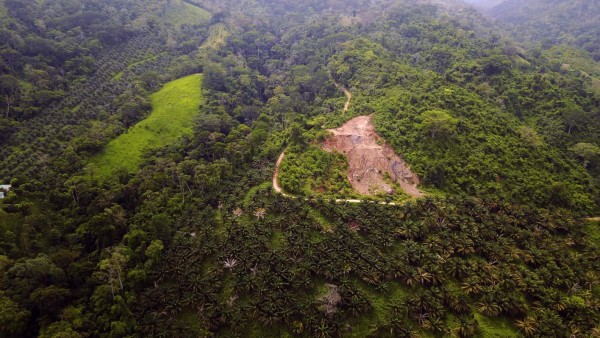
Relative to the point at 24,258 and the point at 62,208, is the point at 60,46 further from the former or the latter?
the point at 24,258

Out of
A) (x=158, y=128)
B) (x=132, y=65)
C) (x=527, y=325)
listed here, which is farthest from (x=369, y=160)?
(x=132, y=65)

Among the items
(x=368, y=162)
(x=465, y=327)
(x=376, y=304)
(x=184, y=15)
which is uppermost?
(x=184, y=15)

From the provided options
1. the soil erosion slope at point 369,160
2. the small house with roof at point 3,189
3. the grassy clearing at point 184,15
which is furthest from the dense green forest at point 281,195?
the grassy clearing at point 184,15

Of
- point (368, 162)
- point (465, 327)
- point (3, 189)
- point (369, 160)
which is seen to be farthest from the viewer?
point (369, 160)

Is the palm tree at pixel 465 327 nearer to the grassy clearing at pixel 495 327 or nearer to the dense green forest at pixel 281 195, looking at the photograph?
the dense green forest at pixel 281 195

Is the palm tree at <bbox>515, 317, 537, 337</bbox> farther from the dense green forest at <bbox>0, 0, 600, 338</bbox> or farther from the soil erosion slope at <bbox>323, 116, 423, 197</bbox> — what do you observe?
the soil erosion slope at <bbox>323, 116, 423, 197</bbox>

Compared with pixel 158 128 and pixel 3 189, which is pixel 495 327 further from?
pixel 158 128

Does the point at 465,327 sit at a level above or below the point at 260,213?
above

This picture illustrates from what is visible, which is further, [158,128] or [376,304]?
[158,128]
